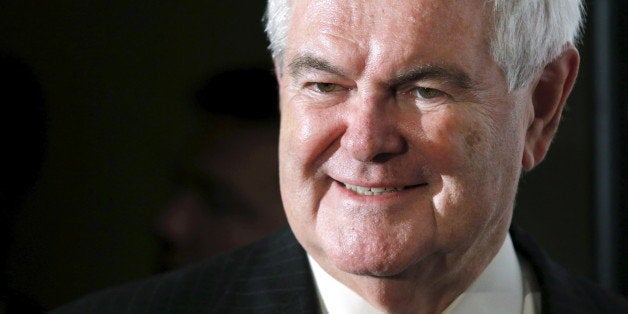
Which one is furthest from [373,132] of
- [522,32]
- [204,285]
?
[204,285]

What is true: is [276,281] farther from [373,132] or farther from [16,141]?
[16,141]

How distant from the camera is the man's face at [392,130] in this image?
1.27 metres

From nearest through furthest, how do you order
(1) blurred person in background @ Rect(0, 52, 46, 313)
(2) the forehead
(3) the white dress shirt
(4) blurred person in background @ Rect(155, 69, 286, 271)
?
(2) the forehead
(3) the white dress shirt
(1) blurred person in background @ Rect(0, 52, 46, 313)
(4) blurred person in background @ Rect(155, 69, 286, 271)

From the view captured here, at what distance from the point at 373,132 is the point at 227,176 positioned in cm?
68

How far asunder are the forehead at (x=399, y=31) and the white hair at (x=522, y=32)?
36 mm

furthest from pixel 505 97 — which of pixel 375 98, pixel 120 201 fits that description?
pixel 120 201

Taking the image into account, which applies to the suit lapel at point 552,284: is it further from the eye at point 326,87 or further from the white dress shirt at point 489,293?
the eye at point 326,87

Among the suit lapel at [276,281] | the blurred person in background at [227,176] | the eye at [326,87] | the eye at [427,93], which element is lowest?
the blurred person in background at [227,176]

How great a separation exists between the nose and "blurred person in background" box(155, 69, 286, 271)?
0.65 meters

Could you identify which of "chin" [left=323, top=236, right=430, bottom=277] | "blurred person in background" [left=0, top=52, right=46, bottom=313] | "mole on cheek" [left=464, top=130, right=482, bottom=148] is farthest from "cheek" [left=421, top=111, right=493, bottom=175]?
"blurred person in background" [left=0, top=52, right=46, bottom=313]

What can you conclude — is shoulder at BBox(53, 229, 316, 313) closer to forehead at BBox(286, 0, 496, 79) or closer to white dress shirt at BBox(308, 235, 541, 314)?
white dress shirt at BBox(308, 235, 541, 314)

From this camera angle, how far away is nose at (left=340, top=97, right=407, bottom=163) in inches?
49.8

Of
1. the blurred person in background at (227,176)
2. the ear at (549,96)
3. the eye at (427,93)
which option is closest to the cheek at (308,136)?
the eye at (427,93)

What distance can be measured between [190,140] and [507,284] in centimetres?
69
